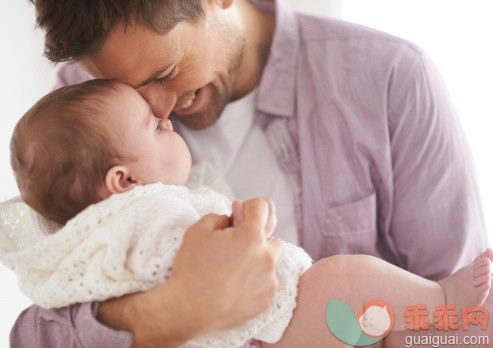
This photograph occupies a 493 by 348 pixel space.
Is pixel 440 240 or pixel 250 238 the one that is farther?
pixel 440 240

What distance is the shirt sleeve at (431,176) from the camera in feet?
4.24

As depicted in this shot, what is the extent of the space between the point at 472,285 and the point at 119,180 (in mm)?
758

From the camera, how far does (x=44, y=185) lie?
95 cm

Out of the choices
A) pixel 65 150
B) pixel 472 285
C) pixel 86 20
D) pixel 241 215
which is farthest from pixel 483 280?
pixel 86 20

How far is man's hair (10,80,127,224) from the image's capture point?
94 cm

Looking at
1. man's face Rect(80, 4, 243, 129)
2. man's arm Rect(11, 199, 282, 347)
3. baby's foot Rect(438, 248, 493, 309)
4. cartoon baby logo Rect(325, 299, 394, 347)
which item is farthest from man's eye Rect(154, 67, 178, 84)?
baby's foot Rect(438, 248, 493, 309)

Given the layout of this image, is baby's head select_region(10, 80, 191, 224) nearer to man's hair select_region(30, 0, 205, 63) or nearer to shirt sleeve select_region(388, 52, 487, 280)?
man's hair select_region(30, 0, 205, 63)

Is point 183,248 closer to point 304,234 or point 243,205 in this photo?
point 243,205

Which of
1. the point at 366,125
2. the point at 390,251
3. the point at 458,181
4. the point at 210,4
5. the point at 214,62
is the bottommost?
the point at 390,251

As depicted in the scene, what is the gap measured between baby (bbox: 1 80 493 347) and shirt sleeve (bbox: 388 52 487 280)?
11.7 inches

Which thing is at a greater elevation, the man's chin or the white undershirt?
the man's chin

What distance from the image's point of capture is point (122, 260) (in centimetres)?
87

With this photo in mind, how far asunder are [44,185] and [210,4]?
2.17 ft

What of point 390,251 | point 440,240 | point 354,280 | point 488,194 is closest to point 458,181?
point 440,240
